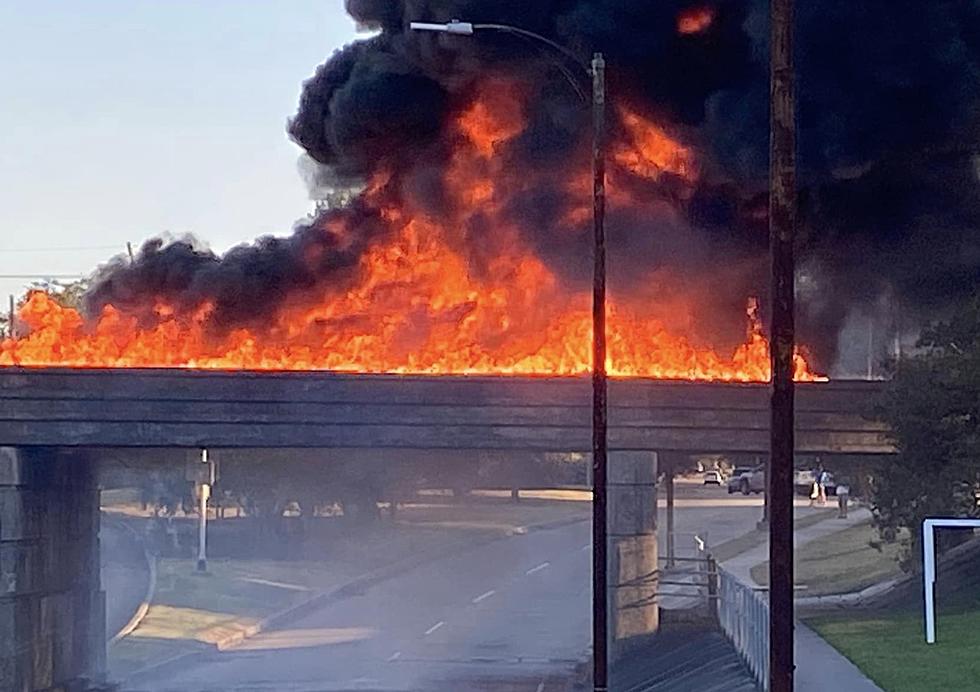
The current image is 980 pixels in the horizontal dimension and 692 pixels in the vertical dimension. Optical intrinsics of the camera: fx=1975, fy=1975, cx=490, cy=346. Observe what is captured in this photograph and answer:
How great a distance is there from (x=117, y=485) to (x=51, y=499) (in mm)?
30057

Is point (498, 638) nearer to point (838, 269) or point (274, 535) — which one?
point (838, 269)

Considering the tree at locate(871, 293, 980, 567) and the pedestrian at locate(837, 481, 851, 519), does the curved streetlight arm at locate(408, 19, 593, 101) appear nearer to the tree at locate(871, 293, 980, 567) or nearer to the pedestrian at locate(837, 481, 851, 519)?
the tree at locate(871, 293, 980, 567)

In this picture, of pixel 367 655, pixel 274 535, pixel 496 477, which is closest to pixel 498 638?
pixel 367 655

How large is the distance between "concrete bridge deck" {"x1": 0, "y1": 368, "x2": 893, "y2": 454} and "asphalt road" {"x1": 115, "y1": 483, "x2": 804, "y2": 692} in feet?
13.0

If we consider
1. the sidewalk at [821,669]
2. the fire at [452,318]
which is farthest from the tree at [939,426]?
the fire at [452,318]

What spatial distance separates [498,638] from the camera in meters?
38.5

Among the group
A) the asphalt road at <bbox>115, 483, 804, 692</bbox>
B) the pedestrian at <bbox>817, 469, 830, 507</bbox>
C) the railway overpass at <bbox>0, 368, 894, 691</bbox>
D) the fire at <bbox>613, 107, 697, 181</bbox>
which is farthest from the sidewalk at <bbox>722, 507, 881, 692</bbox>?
the pedestrian at <bbox>817, 469, 830, 507</bbox>

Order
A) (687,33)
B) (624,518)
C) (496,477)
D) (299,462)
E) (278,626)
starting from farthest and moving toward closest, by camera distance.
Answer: (496,477), (299,462), (278,626), (687,33), (624,518)

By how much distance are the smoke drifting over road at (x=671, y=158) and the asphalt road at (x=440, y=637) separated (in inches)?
262

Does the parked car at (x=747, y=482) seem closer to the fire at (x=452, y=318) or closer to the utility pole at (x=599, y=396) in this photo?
the fire at (x=452, y=318)

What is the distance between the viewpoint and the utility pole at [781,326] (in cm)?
1310

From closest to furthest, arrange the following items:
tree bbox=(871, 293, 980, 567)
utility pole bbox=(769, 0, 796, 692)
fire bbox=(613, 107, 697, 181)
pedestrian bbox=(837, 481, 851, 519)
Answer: utility pole bbox=(769, 0, 796, 692) < tree bbox=(871, 293, 980, 567) < fire bbox=(613, 107, 697, 181) < pedestrian bbox=(837, 481, 851, 519)

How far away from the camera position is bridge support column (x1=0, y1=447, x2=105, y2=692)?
30.0 metres

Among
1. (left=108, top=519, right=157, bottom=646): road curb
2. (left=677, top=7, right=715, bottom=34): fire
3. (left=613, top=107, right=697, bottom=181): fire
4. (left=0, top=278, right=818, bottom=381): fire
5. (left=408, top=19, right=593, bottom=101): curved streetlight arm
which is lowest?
(left=108, top=519, right=157, bottom=646): road curb
